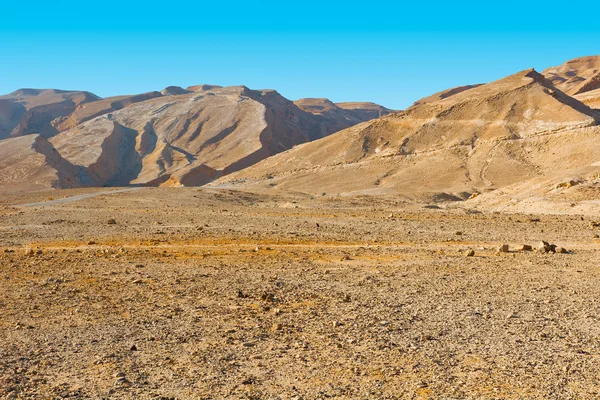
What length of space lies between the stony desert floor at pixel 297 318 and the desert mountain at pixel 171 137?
194 feet

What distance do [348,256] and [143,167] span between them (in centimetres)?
9479

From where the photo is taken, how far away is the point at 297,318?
10.1m

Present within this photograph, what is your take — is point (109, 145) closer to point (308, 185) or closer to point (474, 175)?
point (308, 185)

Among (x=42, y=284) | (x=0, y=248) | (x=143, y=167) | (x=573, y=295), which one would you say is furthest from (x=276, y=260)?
(x=143, y=167)

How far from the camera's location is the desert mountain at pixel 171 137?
91.7 metres

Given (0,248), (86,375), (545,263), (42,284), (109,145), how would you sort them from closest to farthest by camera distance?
1. (86,375)
2. (42,284)
3. (545,263)
4. (0,248)
5. (109,145)

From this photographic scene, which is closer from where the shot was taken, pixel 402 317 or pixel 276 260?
pixel 402 317

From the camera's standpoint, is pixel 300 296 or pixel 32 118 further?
pixel 32 118

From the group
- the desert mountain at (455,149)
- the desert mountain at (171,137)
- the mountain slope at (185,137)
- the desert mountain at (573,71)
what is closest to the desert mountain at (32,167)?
the desert mountain at (171,137)

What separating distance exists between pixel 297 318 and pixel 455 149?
170 feet

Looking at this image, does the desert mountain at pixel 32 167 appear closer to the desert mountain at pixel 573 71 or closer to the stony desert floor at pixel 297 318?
the stony desert floor at pixel 297 318

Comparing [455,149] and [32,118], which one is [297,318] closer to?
[455,149]

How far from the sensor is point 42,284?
12461mm

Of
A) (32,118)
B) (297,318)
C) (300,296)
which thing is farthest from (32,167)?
(32,118)
